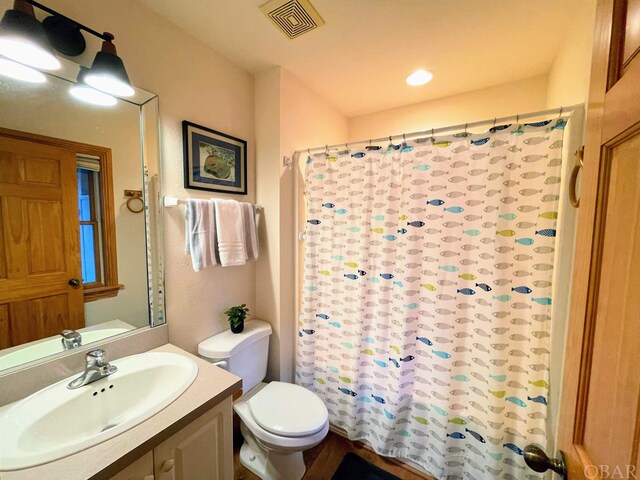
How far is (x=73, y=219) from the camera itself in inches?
40.0

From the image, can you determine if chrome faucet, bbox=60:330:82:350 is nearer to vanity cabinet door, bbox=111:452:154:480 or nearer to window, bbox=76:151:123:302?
window, bbox=76:151:123:302

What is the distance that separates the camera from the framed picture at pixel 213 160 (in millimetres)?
1385

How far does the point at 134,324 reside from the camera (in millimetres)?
1209

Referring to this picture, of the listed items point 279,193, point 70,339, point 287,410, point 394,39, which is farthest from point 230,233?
point 394,39

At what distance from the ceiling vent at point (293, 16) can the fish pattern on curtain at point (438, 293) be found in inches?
25.8

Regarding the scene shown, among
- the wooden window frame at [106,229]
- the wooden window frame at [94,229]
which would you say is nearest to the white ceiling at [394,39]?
the wooden window frame at [106,229]

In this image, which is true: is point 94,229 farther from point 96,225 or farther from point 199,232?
point 199,232

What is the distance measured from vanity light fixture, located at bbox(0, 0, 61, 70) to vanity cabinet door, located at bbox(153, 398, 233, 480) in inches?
53.4

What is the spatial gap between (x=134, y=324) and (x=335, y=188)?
1.32 meters

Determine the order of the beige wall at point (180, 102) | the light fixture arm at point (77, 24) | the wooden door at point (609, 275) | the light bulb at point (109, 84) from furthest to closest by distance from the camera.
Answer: the beige wall at point (180, 102) → the light bulb at point (109, 84) → the light fixture arm at point (77, 24) → the wooden door at point (609, 275)

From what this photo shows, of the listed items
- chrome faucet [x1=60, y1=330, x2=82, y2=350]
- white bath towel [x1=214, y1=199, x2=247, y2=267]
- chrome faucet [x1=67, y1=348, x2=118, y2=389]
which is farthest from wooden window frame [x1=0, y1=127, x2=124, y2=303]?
white bath towel [x1=214, y1=199, x2=247, y2=267]

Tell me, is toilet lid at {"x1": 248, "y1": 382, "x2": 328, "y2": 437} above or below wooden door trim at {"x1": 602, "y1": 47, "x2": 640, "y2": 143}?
below

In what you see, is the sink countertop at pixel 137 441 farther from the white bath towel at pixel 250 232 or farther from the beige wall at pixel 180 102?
the white bath towel at pixel 250 232

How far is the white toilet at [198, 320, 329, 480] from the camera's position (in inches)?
47.5
